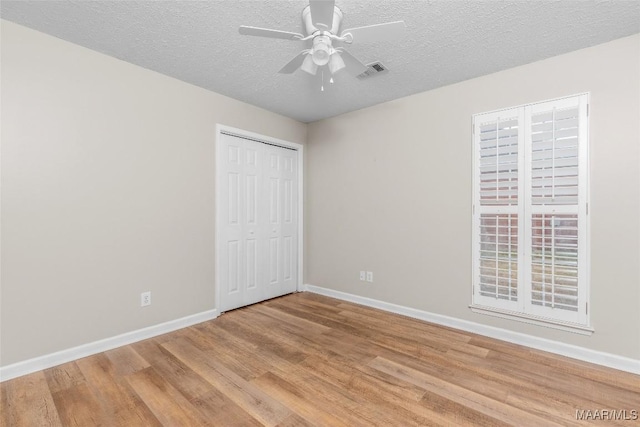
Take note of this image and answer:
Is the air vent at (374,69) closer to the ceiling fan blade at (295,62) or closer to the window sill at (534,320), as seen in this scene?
the ceiling fan blade at (295,62)

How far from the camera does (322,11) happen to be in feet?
5.04

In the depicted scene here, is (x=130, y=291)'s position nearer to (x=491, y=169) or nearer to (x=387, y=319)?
(x=387, y=319)

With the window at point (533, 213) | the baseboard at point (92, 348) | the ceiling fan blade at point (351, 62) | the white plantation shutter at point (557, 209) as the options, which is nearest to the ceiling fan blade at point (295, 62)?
the ceiling fan blade at point (351, 62)

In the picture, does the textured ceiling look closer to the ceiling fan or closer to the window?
the ceiling fan

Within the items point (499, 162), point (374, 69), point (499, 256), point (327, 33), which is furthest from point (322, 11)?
point (499, 256)

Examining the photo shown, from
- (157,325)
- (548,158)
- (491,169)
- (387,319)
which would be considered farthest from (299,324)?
(548,158)

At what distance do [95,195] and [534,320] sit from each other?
3947 millimetres

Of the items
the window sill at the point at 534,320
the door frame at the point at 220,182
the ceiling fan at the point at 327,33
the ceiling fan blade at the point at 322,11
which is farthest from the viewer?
the door frame at the point at 220,182

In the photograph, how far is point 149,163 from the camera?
9.25 ft

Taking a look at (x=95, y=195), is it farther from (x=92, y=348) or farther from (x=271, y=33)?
(x=271, y=33)

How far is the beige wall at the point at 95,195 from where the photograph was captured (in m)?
2.14

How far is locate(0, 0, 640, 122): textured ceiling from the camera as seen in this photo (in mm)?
1930

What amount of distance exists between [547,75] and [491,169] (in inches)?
34.8

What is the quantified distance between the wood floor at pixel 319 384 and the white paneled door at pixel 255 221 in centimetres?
90
